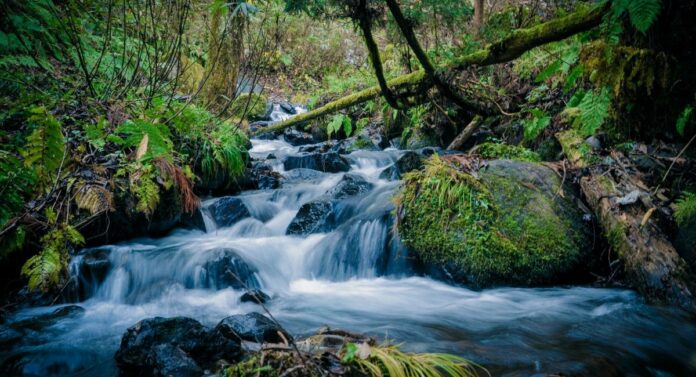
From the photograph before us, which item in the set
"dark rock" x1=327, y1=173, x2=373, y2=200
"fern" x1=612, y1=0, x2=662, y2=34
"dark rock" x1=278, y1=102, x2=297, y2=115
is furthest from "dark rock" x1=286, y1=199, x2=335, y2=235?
"dark rock" x1=278, y1=102, x2=297, y2=115

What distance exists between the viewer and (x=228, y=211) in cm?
689

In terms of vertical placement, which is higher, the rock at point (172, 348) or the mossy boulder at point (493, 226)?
the mossy boulder at point (493, 226)

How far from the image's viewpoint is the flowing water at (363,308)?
10.5 feet

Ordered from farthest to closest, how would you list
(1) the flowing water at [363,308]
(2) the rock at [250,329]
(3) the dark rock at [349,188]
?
1. (3) the dark rock at [349,188]
2. (1) the flowing water at [363,308]
3. (2) the rock at [250,329]

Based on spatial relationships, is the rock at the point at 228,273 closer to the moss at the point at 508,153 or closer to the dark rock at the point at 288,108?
the moss at the point at 508,153

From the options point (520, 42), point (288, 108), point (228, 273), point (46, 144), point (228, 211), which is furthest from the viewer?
point (288, 108)

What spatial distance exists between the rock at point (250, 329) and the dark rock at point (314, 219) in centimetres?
336

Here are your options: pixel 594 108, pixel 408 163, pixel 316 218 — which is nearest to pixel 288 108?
pixel 408 163

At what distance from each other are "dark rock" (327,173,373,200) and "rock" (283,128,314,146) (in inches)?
201

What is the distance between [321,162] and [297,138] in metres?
3.14

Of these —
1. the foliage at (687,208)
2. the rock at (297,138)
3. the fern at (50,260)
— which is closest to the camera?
the foliage at (687,208)

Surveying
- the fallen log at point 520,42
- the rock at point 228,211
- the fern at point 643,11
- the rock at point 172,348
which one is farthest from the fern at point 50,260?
the fern at point 643,11

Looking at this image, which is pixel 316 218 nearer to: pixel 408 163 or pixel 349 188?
pixel 349 188

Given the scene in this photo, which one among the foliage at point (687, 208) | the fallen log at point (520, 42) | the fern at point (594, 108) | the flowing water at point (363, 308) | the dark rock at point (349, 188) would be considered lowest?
the flowing water at point (363, 308)
